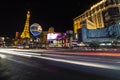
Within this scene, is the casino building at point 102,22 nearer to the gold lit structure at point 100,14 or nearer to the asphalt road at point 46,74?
the gold lit structure at point 100,14

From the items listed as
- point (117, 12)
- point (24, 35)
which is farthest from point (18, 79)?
point (24, 35)

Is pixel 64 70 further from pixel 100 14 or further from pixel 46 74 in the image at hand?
pixel 100 14

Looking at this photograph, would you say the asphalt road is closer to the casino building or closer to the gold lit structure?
the casino building

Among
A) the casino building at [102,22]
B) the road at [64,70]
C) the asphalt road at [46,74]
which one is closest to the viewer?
the asphalt road at [46,74]

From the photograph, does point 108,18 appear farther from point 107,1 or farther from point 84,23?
point 84,23

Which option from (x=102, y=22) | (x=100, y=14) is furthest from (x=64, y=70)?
(x=100, y=14)

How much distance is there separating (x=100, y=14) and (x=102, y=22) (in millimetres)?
5226

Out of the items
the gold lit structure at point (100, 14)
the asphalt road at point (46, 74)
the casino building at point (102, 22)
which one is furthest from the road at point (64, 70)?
the gold lit structure at point (100, 14)

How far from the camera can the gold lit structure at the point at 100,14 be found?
4422 inches

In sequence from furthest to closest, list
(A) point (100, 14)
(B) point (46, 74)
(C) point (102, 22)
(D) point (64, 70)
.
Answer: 1. (A) point (100, 14)
2. (C) point (102, 22)
3. (D) point (64, 70)
4. (B) point (46, 74)

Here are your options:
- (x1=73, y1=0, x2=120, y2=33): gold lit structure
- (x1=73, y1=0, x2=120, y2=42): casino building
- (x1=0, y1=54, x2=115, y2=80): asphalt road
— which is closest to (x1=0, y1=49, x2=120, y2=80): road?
(x1=0, y1=54, x2=115, y2=80): asphalt road

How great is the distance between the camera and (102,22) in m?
123

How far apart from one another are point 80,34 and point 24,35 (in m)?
44.6

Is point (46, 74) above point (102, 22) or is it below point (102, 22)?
below
